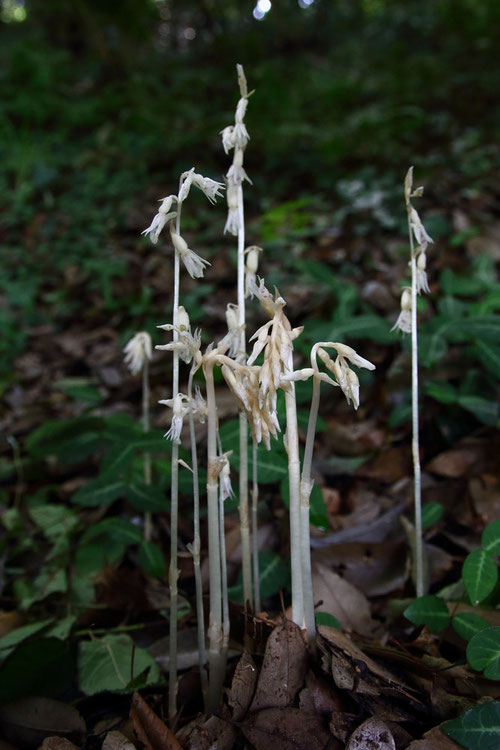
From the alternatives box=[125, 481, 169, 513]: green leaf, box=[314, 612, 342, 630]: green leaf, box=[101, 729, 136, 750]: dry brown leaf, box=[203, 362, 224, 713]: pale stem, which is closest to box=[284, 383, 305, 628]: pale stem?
box=[203, 362, 224, 713]: pale stem

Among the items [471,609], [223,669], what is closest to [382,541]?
[471,609]

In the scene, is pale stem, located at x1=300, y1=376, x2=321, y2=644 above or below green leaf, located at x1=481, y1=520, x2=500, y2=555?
above

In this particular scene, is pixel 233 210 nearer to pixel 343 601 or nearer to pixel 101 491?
pixel 101 491

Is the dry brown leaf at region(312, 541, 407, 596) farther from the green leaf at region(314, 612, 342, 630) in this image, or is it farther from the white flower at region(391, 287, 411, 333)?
the white flower at region(391, 287, 411, 333)

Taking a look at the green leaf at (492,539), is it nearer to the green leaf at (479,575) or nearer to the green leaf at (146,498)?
the green leaf at (479,575)

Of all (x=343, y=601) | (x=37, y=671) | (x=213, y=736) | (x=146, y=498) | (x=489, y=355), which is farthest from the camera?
(x=489, y=355)

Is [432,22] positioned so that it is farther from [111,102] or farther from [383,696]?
[383,696]

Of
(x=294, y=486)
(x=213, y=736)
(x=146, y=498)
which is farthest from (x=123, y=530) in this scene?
(x=294, y=486)
